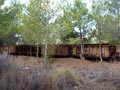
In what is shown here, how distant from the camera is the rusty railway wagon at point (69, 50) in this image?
90.3 ft

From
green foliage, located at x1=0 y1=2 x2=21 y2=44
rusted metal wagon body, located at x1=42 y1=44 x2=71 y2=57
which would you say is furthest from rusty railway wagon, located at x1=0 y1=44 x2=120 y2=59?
green foliage, located at x1=0 y1=2 x2=21 y2=44

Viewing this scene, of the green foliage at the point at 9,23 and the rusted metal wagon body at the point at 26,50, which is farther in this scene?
the rusted metal wagon body at the point at 26,50

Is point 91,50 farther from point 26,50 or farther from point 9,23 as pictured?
point 9,23

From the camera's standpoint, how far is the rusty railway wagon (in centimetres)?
2753

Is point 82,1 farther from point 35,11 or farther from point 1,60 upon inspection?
point 1,60

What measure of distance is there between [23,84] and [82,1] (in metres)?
24.3

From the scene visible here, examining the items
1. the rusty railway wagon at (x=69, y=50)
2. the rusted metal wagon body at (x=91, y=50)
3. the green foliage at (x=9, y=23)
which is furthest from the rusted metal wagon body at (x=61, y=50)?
the green foliage at (x=9, y=23)

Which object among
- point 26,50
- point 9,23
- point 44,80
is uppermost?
point 9,23

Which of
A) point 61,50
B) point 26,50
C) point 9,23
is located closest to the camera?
point 9,23

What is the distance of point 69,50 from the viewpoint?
29.5 meters

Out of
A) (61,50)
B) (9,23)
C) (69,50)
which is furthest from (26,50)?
(69,50)

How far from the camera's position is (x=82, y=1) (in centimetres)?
3005

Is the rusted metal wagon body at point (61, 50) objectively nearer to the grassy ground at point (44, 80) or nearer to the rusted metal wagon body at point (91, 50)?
the rusted metal wagon body at point (91, 50)

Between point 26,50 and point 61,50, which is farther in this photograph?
point 26,50
